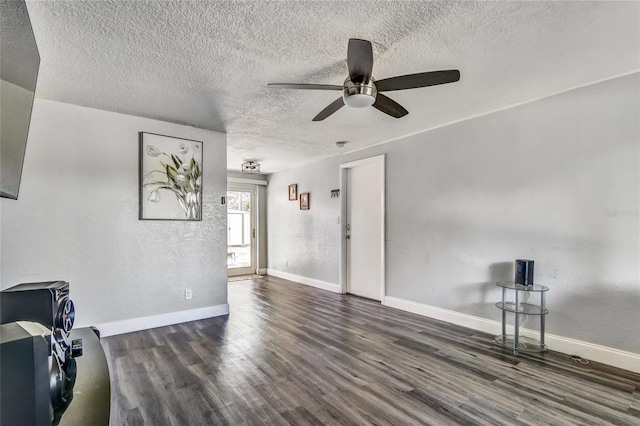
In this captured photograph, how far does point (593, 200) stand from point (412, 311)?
7.38 feet

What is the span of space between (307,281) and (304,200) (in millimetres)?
1549

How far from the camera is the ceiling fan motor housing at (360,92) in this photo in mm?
2010

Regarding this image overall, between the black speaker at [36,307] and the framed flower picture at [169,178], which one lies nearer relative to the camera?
the black speaker at [36,307]

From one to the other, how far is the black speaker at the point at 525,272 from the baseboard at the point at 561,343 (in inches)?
21.2

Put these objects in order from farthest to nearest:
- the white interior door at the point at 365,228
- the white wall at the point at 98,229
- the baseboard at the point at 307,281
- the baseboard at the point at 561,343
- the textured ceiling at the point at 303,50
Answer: the baseboard at the point at 307,281 < the white interior door at the point at 365,228 < the white wall at the point at 98,229 < the baseboard at the point at 561,343 < the textured ceiling at the point at 303,50

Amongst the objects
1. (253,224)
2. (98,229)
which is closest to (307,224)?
(253,224)

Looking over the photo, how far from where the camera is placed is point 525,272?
2795 millimetres

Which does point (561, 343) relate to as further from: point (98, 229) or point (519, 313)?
point (98, 229)

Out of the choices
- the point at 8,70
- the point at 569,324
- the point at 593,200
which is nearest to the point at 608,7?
the point at 593,200

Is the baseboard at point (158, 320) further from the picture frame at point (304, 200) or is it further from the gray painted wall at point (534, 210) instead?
the picture frame at point (304, 200)

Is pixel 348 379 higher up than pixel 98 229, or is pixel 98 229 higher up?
pixel 98 229

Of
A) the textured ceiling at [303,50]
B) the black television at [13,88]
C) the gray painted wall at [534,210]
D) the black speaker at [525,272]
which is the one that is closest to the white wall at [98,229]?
the textured ceiling at [303,50]

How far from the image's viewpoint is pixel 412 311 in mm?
3984

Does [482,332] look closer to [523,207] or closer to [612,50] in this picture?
[523,207]
